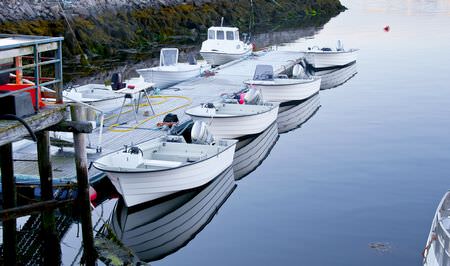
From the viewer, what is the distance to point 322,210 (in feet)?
58.2

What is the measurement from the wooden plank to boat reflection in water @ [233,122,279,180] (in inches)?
389

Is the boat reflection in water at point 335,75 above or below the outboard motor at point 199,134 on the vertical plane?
above

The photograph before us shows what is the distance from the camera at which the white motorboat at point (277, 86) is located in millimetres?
28797

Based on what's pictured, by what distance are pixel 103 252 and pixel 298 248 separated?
4253mm

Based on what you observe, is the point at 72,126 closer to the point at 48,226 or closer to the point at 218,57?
the point at 48,226

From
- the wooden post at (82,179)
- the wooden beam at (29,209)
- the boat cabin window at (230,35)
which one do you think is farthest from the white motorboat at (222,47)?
the wooden beam at (29,209)

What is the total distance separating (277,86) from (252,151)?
6159 millimetres

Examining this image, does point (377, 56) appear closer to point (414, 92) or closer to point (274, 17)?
point (414, 92)

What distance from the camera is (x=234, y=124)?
2270cm

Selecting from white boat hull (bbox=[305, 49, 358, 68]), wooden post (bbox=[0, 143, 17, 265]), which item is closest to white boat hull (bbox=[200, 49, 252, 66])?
white boat hull (bbox=[305, 49, 358, 68])

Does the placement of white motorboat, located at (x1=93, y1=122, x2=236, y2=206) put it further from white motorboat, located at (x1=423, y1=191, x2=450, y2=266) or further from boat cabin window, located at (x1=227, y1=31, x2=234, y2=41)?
boat cabin window, located at (x1=227, y1=31, x2=234, y2=41)

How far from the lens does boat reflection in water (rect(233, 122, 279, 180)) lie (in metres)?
21.8

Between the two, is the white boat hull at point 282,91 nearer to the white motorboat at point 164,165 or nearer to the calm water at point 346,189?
the calm water at point 346,189

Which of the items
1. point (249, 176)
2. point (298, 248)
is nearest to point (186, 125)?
point (249, 176)
